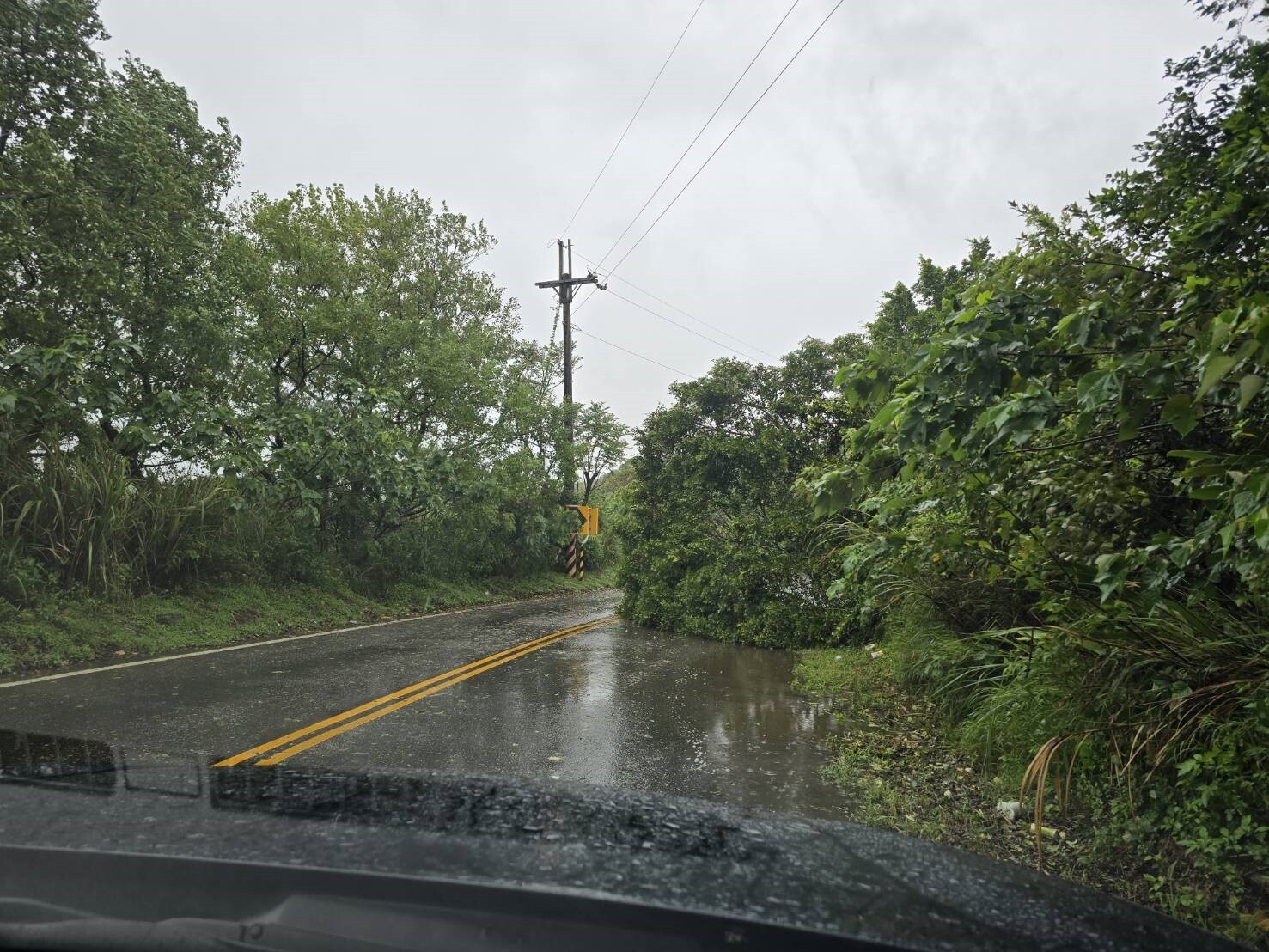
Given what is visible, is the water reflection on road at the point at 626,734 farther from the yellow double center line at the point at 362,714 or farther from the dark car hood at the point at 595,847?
the dark car hood at the point at 595,847

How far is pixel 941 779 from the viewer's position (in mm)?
5648

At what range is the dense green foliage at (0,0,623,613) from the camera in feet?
36.7

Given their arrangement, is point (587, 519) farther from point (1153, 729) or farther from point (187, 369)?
point (1153, 729)

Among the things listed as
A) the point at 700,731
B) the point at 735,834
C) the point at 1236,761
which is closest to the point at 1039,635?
the point at 1236,761

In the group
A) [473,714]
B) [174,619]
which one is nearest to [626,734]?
[473,714]

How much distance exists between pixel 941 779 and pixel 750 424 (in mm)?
9875

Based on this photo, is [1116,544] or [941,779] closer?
[1116,544]

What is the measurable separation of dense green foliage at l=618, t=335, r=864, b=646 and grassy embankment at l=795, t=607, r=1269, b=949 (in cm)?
476

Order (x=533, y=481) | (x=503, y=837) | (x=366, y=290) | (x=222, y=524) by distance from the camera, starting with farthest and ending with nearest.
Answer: (x=533, y=481)
(x=366, y=290)
(x=222, y=524)
(x=503, y=837)

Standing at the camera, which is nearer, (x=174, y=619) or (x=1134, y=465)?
(x=1134, y=465)

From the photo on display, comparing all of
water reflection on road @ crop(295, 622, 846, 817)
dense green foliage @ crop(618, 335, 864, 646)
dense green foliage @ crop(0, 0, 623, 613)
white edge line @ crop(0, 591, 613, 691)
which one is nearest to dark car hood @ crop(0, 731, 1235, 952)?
water reflection on road @ crop(295, 622, 846, 817)

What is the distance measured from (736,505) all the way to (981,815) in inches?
398

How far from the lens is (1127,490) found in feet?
15.6

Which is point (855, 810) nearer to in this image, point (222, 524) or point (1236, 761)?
point (1236, 761)
